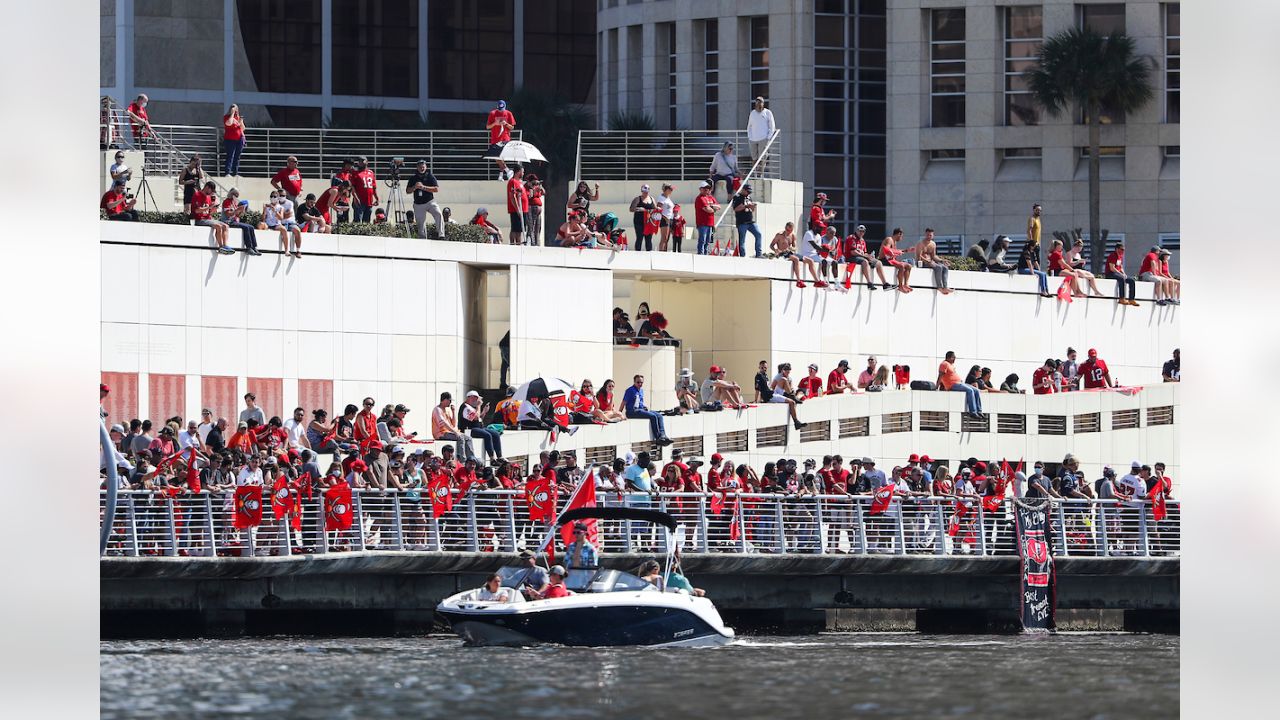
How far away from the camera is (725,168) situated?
50.7 meters

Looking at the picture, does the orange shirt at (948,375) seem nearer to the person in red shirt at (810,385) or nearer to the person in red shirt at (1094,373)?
the person in red shirt at (1094,373)

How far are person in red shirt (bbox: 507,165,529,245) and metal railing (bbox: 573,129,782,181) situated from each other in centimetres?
853

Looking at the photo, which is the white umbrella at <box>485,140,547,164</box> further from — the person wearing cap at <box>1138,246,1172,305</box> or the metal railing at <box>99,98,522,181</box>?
the person wearing cap at <box>1138,246,1172,305</box>

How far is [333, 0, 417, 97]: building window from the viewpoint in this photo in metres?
77.5

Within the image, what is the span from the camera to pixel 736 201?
159 feet

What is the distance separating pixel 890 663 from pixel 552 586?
4727mm

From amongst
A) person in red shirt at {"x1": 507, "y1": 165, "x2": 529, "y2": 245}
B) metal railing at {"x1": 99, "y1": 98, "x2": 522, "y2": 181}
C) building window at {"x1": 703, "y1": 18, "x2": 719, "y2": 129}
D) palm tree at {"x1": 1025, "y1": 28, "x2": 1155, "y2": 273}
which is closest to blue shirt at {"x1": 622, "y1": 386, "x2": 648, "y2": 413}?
person in red shirt at {"x1": 507, "y1": 165, "x2": 529, "y2": 245}

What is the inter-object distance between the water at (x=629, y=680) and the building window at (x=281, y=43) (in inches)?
1770

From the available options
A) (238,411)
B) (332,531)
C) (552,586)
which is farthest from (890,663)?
(238,411)

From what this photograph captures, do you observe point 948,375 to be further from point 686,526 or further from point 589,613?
point 589,613

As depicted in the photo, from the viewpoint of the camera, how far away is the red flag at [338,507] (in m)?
33.1

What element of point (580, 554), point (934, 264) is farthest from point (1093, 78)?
point (580, 554)

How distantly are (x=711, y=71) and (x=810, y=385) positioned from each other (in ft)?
77.7
